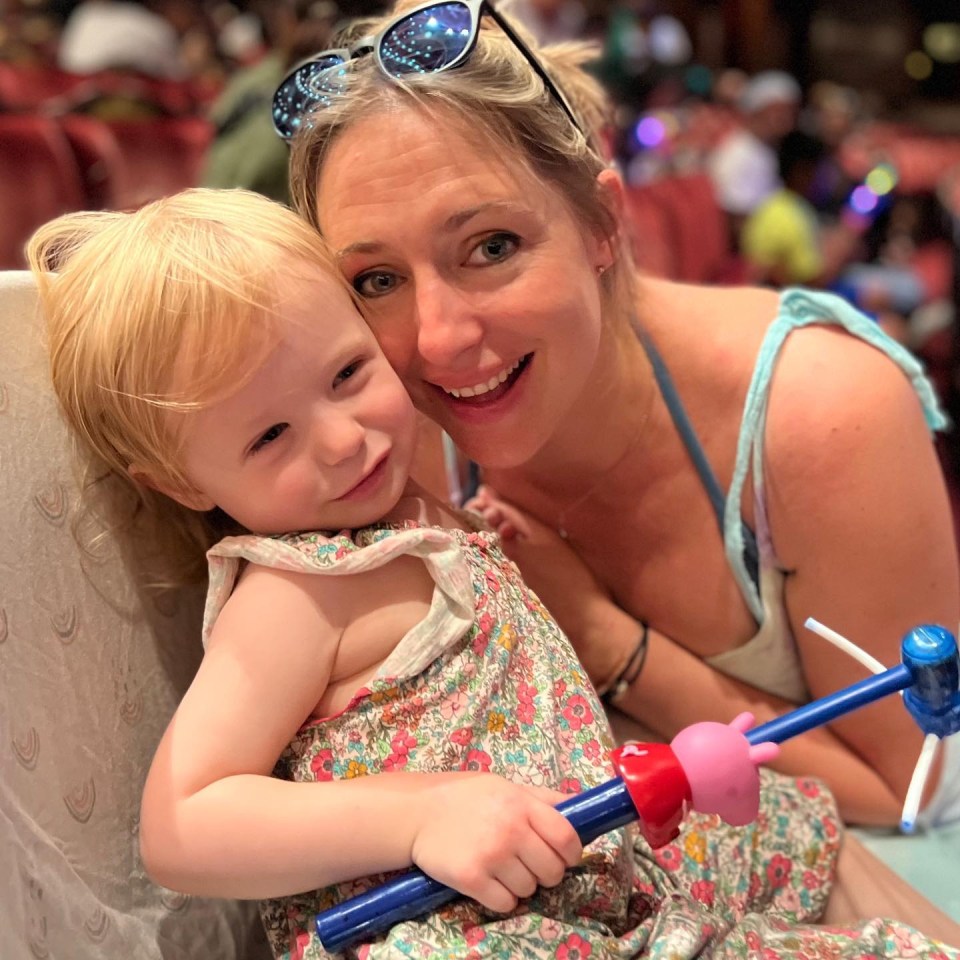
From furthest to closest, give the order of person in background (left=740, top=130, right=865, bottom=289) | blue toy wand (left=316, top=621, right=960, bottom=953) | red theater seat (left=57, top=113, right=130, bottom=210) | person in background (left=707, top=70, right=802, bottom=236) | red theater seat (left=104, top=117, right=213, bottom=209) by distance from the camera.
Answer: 1. person in background (left=707, top=70, right=802, bottom=236)
2. person in background (left=740, top=130, right=865, bottom=289)
3. red theater seat (left=104, top=117, right=213, bottom=209)
4. red theater seat (left=57, top=113, right=130, bottom=210)
5. blue toy wand (left=316, top=621, right=960, bottom=953)

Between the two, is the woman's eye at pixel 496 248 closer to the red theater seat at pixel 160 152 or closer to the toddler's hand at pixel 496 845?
the toddler's hand at pixel 496 845

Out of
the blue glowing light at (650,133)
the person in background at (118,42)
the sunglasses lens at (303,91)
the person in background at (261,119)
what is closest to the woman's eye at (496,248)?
the sunglasses lens at (303,91)

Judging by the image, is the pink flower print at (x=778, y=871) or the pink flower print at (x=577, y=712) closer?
the pink flower print at (x=577, y=712)

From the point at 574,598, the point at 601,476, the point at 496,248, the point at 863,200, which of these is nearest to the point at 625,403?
the point at 601,476

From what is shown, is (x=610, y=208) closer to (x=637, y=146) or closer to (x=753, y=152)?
(x=637, y=146)

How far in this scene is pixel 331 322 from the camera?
0.96m

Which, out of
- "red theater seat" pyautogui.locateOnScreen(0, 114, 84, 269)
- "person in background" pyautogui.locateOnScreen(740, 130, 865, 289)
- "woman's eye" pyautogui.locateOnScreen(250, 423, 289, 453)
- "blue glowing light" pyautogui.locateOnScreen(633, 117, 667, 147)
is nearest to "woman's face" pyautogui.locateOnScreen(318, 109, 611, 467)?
"woman's eye" pyautogui.locateOnScreen(250, 423, 289, 453)

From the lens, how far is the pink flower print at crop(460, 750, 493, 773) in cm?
93

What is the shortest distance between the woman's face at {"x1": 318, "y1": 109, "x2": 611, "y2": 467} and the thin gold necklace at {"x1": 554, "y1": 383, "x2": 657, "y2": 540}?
0.25m

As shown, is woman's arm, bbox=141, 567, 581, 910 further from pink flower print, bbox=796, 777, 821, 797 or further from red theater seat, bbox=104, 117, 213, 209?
red theater seat, bbox=104, 117, 213, 209

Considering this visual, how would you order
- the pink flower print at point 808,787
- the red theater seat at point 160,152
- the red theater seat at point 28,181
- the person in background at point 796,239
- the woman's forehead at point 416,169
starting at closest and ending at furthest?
the woman's forehead at point 416,169 < the pink flower print at point 808,787 < the red theater seat at point 28,181 < the red theater seat at point 160,152 < the person in background at point 796,239

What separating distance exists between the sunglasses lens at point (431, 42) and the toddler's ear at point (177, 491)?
17.8 inches

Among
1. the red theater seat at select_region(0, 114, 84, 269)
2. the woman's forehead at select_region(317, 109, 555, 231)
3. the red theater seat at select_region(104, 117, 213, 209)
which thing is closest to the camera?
the woman's forehead at select_region(317, 109, 555, 231)

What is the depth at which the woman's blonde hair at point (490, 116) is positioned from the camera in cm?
106
